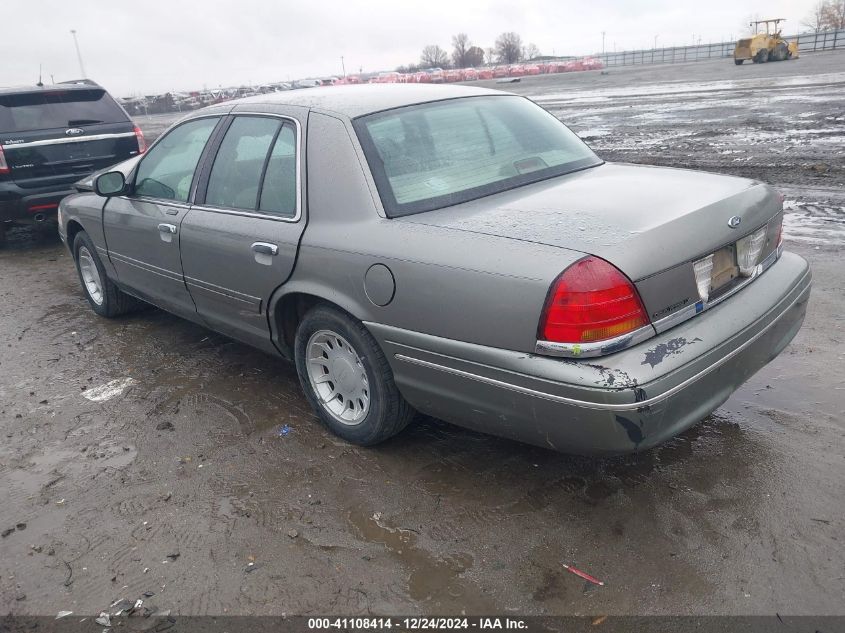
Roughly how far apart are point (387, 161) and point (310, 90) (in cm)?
117

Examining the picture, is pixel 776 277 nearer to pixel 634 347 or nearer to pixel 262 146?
pixel 634 347

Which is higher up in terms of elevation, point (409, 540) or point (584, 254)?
point (584, 254)

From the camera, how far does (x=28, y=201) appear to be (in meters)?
7.58

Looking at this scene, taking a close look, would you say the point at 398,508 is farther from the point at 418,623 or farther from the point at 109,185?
the point at 109,185

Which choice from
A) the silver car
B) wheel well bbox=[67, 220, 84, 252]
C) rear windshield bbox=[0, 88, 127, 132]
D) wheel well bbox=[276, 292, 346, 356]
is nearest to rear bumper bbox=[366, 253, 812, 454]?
the silver car

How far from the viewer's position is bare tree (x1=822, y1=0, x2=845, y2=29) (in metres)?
81.4

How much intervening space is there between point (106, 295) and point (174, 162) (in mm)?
1621

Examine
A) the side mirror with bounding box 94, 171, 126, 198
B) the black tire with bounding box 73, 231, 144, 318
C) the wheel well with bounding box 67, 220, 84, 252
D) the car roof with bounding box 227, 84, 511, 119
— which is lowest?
the black tire with bounding box 73, 231, 144, 318

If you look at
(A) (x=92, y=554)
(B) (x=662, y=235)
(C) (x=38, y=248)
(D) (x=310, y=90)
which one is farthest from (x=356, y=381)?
(C) (x=38, y=248)

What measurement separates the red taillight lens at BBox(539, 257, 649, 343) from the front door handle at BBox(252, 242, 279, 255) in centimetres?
153

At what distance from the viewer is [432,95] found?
3838 mm

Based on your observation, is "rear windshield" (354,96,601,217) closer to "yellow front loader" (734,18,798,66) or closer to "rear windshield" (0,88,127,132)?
"rear windshield" (0,88,127,132)

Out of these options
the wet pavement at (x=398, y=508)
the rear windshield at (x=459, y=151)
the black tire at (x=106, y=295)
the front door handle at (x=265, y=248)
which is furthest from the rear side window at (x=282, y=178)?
the black tire at (x=106, y=295)

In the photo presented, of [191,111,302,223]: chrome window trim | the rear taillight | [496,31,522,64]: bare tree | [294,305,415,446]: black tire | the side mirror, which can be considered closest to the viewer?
[294,305,415,446]: black tire
